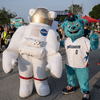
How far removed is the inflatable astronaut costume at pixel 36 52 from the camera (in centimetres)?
197

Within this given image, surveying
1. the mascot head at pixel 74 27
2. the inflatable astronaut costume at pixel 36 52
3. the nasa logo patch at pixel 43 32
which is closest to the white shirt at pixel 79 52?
the mascot head at pixel 74 27

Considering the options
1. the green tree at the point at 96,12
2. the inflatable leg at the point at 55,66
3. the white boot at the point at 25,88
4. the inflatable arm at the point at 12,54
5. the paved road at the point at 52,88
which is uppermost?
the green tree at the point at 96,12

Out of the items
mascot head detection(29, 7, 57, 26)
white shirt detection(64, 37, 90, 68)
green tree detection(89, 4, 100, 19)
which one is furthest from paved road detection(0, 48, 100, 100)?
green tree detection(89, 4, 100, 19)

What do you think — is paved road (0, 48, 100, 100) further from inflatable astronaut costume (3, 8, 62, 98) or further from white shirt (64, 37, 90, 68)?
white shirt (64, 37, 90, 68)

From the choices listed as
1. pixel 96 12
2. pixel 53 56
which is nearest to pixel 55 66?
pixel 53 56

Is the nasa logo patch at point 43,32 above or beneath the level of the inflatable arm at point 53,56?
above

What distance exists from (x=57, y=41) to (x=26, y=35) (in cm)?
63

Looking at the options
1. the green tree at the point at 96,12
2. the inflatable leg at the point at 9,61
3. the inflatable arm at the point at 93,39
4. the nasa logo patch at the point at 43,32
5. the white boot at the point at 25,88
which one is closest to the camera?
the inflatable leg at the point at 9,61

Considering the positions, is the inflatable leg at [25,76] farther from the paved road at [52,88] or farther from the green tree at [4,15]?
the green tree at [4,15]

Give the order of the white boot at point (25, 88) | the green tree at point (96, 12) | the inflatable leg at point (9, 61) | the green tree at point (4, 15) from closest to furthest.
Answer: the inflatable leg at point (9, 61)
the white boot at point (25, 88)
the green tree at point (4, 15)
the green tree at point (96, 12)

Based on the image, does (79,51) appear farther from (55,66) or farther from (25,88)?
(25,88)

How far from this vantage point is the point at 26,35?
7.08 ft

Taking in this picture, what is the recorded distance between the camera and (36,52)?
1998 millimetres

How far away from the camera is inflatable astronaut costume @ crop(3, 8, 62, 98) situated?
6.47 feet
